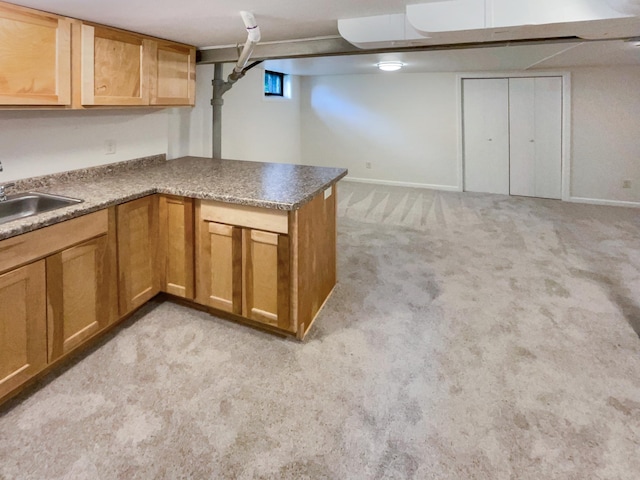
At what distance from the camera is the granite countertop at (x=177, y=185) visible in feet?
6.47

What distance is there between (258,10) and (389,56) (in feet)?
8.96

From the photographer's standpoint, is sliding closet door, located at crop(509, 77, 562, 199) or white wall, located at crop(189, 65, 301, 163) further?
sliding closet door, located at crop(509, 77, 562, 199)

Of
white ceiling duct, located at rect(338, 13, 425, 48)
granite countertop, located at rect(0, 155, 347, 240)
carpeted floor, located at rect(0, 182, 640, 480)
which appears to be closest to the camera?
carpeted floor, located at rect(0, 182, 640, 480)

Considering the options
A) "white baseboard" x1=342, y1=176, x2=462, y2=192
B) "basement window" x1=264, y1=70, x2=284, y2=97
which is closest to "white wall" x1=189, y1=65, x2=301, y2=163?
"basement window" x1=264, y1=70, x2=284, y2=97

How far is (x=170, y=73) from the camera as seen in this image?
291 cm

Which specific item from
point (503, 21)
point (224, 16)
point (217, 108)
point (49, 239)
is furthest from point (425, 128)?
point (49, 239)

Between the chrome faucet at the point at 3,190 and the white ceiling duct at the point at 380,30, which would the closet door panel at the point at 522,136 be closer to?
the white ceiling duct at the point at 380,30

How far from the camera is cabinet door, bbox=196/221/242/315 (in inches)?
89.3

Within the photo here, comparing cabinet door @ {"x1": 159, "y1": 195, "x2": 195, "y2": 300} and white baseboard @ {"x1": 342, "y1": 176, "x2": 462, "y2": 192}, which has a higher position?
white baseboard @ {"x1": 342, "y1": 176, "x2": 462, "y2": 192}

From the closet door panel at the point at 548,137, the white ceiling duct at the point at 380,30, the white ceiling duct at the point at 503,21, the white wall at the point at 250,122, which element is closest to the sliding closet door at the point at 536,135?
the closet door panel at the point at 548,137

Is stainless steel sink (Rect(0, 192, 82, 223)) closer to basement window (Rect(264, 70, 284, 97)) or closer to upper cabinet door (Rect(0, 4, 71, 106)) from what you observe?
upper cabinet door (Rect(0, 4, 71, 106))

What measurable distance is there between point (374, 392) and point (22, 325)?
164cm

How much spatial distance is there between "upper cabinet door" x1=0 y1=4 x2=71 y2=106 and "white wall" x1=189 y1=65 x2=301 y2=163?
5.88 ft

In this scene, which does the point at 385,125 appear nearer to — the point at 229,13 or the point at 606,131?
the point at 606,131
